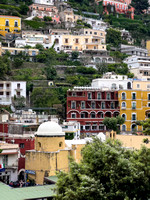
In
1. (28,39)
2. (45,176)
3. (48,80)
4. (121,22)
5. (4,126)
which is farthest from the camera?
(121,22)

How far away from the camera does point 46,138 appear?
39.4 metres

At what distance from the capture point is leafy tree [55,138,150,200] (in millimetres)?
26141

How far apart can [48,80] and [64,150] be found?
4109 cm

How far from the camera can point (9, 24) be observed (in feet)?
321

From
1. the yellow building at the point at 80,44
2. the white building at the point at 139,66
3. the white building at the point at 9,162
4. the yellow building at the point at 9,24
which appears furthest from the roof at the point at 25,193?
the yellow building at the point at 9,24

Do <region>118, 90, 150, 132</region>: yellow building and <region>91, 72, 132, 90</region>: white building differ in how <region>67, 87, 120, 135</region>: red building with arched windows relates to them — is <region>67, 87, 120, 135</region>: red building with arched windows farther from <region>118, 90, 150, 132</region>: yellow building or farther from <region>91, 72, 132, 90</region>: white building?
<region>91, 72, 132, 90</region>: white building

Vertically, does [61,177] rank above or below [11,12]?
below

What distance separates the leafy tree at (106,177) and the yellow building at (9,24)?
72.2m

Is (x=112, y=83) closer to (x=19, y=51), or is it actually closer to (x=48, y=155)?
(x=19, y=51)

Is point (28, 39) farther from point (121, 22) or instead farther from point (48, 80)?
point (121, 22)

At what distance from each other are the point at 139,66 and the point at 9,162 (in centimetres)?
5106

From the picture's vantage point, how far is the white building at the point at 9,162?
41906mm

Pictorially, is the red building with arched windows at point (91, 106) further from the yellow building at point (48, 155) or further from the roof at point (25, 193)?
the roof at point (25, 193)

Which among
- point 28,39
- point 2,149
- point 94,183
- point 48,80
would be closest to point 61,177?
point 94,183
